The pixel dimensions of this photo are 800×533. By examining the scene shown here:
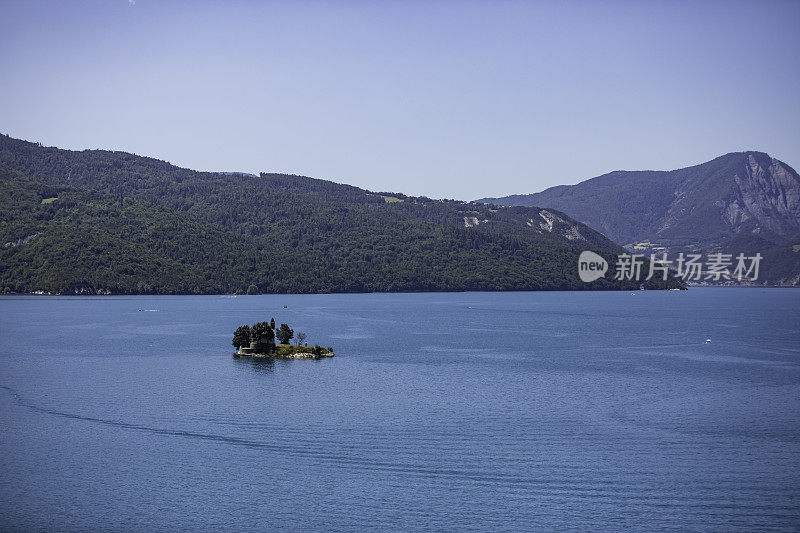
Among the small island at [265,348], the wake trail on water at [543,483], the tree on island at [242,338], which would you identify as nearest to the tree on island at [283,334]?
the small island at [265,348]

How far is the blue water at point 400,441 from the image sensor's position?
41.9 meters

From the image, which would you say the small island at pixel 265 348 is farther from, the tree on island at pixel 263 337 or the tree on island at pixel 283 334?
the tree on island at pixel 283 334

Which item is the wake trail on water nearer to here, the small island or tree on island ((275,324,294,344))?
the small island

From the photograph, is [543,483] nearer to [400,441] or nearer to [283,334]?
[400,441]

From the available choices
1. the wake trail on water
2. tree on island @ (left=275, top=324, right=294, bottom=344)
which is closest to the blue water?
the wake trail on water

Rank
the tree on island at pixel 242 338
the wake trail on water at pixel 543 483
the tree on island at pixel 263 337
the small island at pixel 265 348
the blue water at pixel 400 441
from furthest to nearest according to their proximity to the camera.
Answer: the tree on island at pixel 242 338, the small island at pixel 265 348, the tree on island at pixel 263 337, the wake trail on water at pixel 543 483, the blue water at pixel 400 441

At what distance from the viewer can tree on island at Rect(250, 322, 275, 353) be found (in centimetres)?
10806

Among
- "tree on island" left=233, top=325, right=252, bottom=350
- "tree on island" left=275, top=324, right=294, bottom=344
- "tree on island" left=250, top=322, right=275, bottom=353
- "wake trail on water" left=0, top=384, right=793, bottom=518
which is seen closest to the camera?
"wake trail on water" left=0, top=384, right=793, bottom=518

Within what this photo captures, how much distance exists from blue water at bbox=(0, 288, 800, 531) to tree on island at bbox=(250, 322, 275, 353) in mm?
5142

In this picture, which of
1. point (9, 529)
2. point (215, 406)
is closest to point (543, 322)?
point (215, 406)

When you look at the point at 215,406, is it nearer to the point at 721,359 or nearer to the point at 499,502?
the point at 499,502

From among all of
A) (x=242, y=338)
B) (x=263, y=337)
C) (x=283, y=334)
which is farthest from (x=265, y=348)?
(x=283, y=334)

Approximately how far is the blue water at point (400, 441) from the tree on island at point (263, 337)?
5.14 m

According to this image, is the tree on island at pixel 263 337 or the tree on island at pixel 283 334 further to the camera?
the tree on island at pixel 283 334
